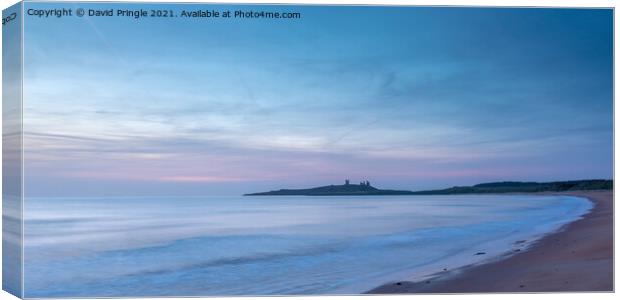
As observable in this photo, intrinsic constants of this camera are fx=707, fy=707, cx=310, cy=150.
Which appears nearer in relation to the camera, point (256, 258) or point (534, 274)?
point (534, 274)

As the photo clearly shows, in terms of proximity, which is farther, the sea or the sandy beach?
the sea

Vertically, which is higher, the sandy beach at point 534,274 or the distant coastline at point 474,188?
the distant coastline at point 474,188

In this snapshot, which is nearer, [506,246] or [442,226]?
[506,246]

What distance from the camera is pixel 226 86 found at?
726cm

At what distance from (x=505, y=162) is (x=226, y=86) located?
313 cm

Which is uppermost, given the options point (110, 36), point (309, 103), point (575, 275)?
point (110, 36)

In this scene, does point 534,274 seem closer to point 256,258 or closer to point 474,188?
point 474,188

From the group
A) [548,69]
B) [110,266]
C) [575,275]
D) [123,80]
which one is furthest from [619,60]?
[110,266]

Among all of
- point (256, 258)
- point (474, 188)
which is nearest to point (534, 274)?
point (474, 188)

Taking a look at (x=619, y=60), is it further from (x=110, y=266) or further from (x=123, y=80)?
(x=110, y=266)

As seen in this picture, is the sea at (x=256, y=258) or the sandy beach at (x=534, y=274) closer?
the sandy beach at (x=534, y=274)

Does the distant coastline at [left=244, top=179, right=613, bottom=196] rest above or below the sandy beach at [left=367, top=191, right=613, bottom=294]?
above

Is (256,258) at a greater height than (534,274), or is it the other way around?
(256,258)

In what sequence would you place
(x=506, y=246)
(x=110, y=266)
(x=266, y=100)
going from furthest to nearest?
(x=506, y=246), (x=110, y=266), (x=266, y=100)
